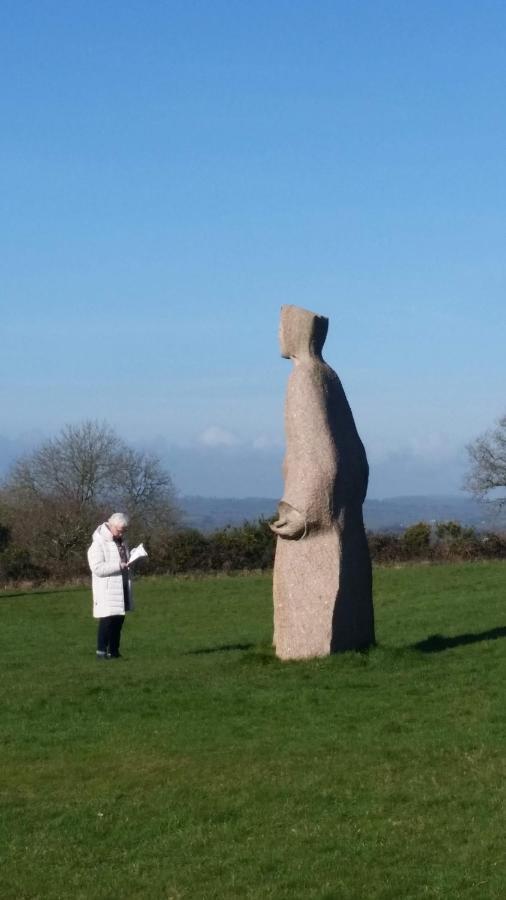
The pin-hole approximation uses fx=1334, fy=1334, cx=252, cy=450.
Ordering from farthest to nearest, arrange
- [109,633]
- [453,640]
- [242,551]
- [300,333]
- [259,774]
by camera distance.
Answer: [242,551] < [109,633] < [453,640] < [300,333] < [259,774]

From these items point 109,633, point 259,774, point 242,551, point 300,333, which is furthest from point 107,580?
point 242,551

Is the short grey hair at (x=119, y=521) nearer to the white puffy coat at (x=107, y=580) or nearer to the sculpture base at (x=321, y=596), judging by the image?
the white puffy coat at (x=107, y=580)

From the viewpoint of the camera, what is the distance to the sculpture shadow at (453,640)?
18384mm

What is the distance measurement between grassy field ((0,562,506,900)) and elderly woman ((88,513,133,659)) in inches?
29.5

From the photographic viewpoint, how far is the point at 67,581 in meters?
39.8

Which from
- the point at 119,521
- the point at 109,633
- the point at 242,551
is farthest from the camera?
the point at 242,551

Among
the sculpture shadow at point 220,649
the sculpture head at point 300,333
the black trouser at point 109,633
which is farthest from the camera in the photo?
the sculpture shadow at point 220,649

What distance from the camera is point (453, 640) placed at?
1917 centimetres

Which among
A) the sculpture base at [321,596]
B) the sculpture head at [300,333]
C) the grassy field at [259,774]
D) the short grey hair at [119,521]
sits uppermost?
the sculpture head at [300,333]

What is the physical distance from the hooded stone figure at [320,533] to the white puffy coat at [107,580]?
270 centimetres

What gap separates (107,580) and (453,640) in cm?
504

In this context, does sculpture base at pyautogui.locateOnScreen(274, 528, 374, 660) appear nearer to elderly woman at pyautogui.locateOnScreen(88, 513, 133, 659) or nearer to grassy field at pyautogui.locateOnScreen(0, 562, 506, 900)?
grassy field at pyautogui.locateOnScreen(0, 562, 506, 900)

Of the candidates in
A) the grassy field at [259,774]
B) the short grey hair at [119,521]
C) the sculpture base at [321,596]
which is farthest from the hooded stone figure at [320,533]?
the short grey hair at [119,521]

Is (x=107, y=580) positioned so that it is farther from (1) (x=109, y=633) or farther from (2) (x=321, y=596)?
(2) (x=321, y=596)
